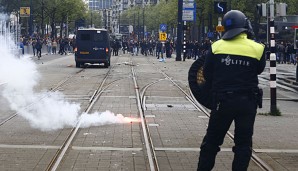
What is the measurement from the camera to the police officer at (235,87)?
639 cm

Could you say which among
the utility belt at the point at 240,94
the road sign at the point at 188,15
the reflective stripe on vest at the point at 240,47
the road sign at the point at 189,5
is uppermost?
the road sign at the point at 189,5

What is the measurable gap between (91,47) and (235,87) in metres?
31.9

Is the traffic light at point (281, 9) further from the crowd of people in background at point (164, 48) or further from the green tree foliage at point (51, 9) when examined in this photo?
the green tree foliage at point (51, 9)

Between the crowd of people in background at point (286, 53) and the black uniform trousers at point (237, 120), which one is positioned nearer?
the black uniform trousers at point (237, 120)

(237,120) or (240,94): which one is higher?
(240,94)

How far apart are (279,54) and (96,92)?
31.2 metres

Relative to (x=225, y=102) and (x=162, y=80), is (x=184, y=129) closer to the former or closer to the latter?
(x=225, y=102)

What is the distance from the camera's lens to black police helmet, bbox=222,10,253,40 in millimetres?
6531

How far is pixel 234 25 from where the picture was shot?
21.5 ft

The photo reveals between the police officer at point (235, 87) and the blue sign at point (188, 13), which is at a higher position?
the blue sign at point (188, 13)

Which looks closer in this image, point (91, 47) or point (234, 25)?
point (234, 25)

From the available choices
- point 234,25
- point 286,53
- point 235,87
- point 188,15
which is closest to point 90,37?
point 188,15

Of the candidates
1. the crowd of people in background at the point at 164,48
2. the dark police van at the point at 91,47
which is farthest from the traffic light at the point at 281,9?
the crowd of people in background at the point at 164,48

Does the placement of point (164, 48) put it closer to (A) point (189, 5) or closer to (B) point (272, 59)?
(A) point (189, 5)
